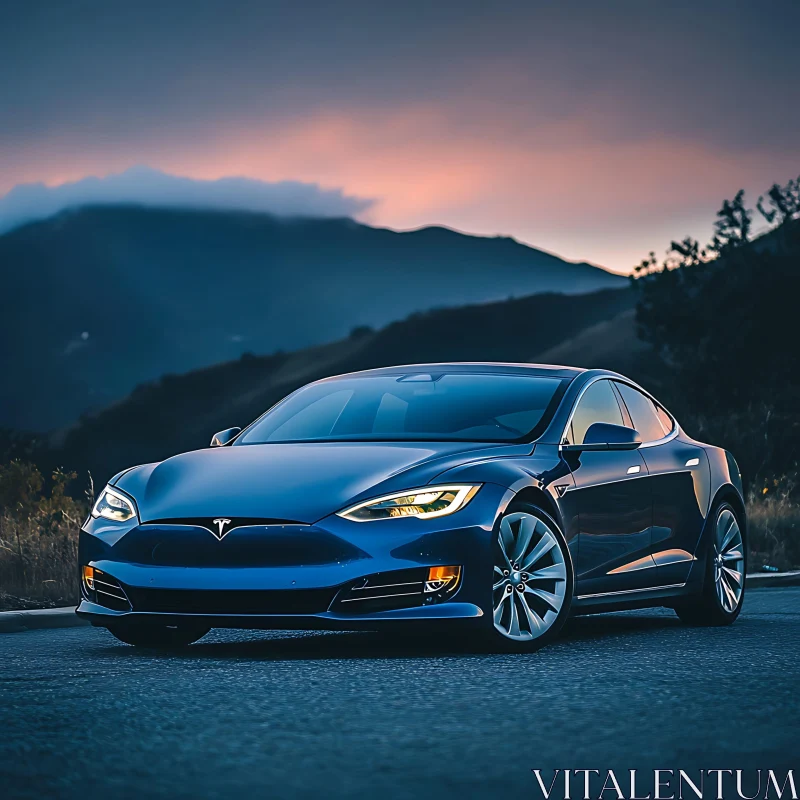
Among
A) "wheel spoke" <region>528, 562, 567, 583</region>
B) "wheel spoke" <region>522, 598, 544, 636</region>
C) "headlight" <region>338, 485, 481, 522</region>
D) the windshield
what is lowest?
"wheel spoke" <region>522, 598, 544, 636</region>

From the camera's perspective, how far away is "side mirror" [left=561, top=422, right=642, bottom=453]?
902 cm

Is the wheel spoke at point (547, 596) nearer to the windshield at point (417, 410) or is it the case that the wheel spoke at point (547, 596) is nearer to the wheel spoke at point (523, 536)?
the wheel spoke at point (523, 536)

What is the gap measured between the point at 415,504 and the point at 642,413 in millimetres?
2908

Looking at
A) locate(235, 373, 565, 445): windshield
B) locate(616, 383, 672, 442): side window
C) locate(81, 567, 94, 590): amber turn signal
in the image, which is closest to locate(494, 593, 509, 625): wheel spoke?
locate(235, 373, 565, 445): windshield

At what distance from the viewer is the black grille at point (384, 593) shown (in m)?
7.75

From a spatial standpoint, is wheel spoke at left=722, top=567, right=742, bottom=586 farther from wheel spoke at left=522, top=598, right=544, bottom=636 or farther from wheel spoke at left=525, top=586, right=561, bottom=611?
wheel spoke at left=522, top=598, right=544, bottom=636

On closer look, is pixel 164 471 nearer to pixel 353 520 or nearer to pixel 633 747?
pixel 353 520

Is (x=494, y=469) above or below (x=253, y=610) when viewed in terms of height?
above

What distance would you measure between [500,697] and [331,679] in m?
0.91

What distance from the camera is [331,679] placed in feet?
23.3

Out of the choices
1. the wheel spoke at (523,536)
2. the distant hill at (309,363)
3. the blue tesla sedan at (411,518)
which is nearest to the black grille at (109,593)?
the blue tesla sedan at (411,518)

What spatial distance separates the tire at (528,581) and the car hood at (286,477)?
1.42 feet

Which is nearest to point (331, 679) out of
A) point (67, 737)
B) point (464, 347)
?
→ point (67, 737)

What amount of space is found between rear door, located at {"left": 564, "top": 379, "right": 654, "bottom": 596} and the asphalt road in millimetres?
434
